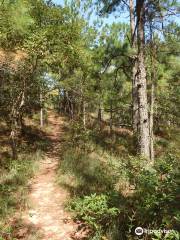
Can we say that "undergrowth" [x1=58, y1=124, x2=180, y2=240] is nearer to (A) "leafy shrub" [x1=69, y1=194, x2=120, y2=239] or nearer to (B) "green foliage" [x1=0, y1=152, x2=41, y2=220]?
(A) "leafy shrub" [x1=69, y1=194, x2=120, y2=239]

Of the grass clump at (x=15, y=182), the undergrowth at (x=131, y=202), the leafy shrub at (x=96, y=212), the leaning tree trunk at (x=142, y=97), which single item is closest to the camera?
the undergrowth at (x=131, y=202)

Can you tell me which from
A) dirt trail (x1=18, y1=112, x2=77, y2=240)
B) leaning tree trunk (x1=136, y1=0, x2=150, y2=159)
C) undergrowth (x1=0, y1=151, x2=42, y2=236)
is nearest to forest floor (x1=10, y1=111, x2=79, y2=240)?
dirt trail (x1=18, y1=112, x2=77, y2=240)

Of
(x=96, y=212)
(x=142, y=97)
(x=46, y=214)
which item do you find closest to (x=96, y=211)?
(x=96, y=212)

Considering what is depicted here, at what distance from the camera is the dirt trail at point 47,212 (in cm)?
569

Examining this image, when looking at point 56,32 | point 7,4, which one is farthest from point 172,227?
point 56,32

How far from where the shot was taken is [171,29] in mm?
9547

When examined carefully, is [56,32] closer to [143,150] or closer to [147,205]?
[143,150]

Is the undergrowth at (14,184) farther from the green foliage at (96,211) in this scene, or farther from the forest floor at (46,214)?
the green foliage at (96,211)

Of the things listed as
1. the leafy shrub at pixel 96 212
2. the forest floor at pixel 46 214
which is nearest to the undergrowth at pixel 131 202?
the leafy shrub at pixel 96 212

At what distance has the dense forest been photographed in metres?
5.48

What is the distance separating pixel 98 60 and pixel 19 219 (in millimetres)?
12287

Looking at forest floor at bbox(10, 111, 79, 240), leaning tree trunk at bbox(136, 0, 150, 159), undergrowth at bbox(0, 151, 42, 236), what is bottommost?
forest floor at bbox(10, 111, 79, 240)

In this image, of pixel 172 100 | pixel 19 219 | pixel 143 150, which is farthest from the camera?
pixel 172 100

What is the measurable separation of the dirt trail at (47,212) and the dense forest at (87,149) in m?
0.02
